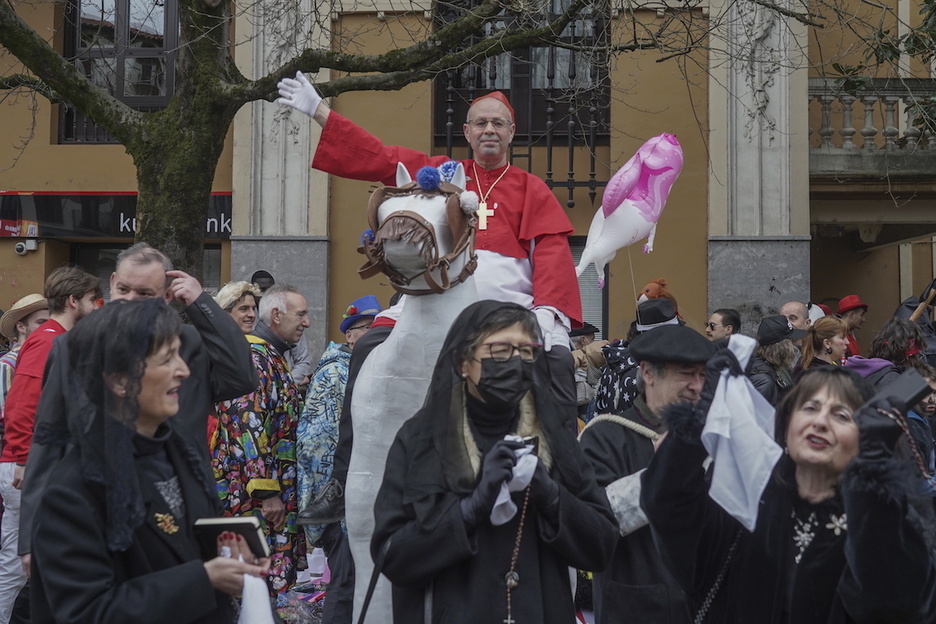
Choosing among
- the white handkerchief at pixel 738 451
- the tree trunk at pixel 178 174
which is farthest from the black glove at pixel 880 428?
the tree trunk at pixel 178 174

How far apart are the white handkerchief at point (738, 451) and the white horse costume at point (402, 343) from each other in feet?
4.79

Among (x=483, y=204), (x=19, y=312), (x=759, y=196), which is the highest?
(x=759, y=196)

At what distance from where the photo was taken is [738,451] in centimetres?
303

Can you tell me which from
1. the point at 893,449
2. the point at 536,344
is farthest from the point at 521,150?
the point at 893,449

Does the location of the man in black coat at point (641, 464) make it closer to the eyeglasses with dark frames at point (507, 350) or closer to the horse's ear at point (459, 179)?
the eyeglasses with dark frames at point (507, 350)

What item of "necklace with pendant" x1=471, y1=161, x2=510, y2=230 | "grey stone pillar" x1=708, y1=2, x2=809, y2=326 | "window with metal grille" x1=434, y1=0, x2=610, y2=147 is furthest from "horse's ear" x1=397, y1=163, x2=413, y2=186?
"grey stone pillar" x1=708, y1=2, x2=809, y2=326

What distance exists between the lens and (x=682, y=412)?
120 inches

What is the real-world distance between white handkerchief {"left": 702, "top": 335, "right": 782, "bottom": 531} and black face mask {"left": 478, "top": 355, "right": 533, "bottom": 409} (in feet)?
2.20

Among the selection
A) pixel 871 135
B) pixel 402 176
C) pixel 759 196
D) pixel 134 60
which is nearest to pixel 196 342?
pixel 402 176

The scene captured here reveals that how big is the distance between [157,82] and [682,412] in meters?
11.9

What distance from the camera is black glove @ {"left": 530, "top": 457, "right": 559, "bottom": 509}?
3.37 meters

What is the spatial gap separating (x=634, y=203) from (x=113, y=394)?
4817 millimetres

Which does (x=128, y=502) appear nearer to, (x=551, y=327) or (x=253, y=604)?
(x=253, y=604)

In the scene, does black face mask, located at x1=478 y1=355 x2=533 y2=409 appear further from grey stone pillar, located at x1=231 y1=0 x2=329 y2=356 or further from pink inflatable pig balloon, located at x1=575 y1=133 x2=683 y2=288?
grey stone pillar, located at x1=231 y1=0 x2=329 y2=356
